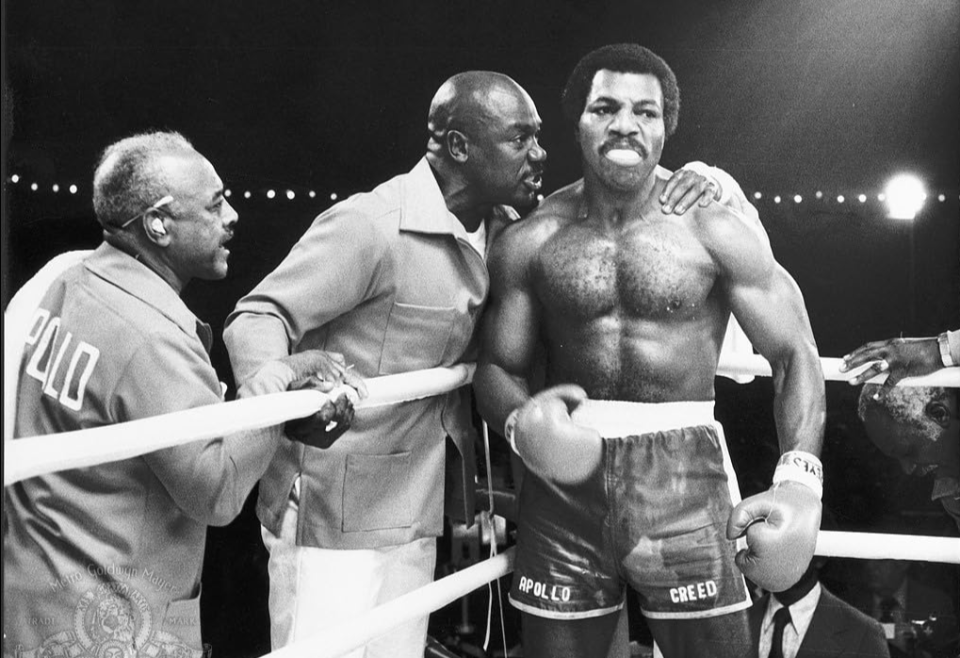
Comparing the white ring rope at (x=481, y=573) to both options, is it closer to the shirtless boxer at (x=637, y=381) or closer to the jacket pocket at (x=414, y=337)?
the shirtless boxer at (x=637, y=381)

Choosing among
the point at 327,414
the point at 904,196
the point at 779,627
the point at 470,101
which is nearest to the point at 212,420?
the point at 327,414

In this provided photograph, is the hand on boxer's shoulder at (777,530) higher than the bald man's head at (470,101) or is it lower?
lower

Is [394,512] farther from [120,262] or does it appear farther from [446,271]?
[120,262]

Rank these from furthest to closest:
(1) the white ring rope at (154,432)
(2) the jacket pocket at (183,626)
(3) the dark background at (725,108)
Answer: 1. (3) the dark background at (725,108)
2. (2) the jacket pocket at (183,626)
3. (1) the white ring rope at (154,432)

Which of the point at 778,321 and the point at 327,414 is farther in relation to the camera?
the point at 778,321

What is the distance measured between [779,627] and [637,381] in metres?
0.45

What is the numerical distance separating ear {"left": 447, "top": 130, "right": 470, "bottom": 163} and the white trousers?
1.85 ft

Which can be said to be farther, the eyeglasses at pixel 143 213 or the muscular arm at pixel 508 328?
the muscular arm at pixel 508 328

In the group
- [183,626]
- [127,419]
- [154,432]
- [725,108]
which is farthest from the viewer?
[725,108]

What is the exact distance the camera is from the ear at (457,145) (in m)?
1.70

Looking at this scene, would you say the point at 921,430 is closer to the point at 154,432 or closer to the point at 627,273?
the point at 627,273

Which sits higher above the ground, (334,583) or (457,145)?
(457,145)

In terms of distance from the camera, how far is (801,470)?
167 cm

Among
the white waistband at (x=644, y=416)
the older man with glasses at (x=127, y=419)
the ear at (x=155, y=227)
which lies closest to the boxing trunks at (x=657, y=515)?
the white waistband at (x=644, y=416)
